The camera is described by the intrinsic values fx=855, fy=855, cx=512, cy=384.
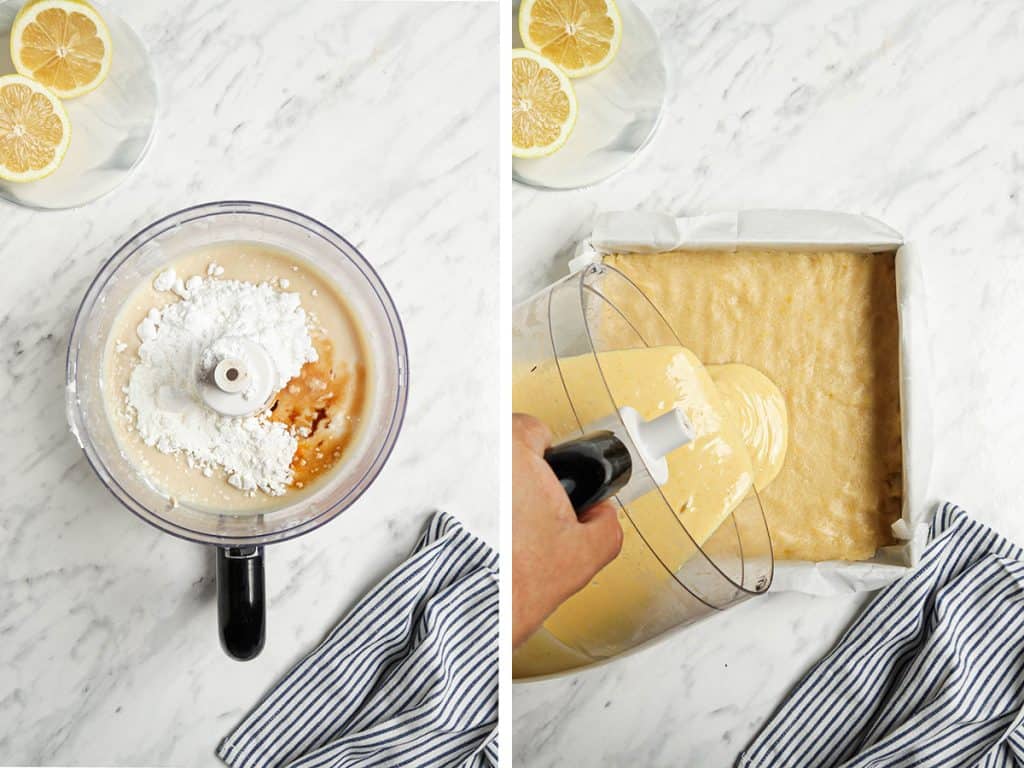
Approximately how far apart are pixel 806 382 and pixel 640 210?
6.8 inches

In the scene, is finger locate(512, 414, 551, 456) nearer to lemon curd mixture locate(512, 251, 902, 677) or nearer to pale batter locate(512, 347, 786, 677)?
pale batter locate(512, 347, 786, 677)

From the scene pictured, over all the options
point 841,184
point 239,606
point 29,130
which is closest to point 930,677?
point 841,184

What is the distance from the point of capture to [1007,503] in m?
0.65

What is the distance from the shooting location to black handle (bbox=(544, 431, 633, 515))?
335 millimetres

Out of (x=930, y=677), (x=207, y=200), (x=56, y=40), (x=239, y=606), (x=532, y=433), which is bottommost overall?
(x=930, y=677)

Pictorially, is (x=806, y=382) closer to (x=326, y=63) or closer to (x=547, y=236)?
(x=547, y=236)

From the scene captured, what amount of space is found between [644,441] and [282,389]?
24 cm

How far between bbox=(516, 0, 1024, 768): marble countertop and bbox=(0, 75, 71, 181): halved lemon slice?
324mm

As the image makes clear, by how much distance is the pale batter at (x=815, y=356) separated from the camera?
0.61 meters

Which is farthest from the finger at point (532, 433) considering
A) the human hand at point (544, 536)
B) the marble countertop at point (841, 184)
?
the marble countertop at point (841, 184)

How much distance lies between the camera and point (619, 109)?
620 millimetres

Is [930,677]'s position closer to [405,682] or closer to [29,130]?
[405,682]

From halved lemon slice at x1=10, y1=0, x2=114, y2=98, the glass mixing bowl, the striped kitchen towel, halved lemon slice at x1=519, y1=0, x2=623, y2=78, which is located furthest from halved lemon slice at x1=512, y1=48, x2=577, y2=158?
the striped kitchen towel

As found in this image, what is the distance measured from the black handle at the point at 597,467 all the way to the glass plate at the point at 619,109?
0.31 metres
